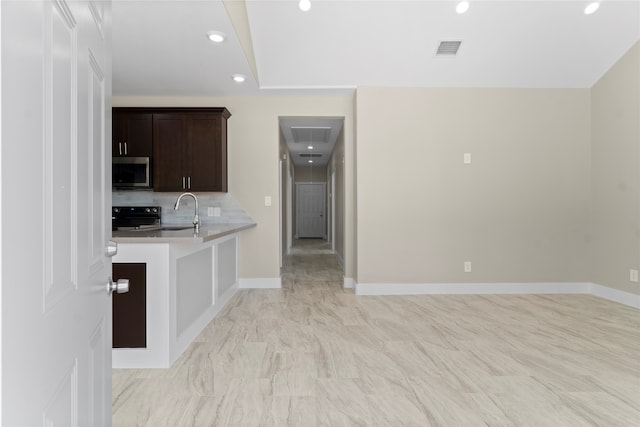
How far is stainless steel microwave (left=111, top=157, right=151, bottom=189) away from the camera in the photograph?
167 inches

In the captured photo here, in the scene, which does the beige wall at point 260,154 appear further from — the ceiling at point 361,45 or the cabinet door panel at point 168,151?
the cabinet door panel at point 168,151

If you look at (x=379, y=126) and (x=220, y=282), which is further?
(x=379, y=126)

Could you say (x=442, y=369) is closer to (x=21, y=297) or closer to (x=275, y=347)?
(x=275, y=347)

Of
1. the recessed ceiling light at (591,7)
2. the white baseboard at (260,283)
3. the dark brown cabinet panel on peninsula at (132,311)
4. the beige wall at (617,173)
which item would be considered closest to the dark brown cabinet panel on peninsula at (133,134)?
the white baseboard at (260,283)

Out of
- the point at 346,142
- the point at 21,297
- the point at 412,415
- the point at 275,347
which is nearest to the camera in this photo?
the point at 21,297

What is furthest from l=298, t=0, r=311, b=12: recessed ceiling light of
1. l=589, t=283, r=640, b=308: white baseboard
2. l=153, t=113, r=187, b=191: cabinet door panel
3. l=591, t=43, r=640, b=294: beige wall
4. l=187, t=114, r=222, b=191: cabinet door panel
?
l=589, t=283, r=640, b=308: white baseboard

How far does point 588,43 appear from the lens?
3773 mm

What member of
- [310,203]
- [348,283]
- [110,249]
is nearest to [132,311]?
[110,249]

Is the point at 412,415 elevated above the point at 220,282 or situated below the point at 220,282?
below

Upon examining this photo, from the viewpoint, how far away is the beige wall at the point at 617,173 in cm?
371

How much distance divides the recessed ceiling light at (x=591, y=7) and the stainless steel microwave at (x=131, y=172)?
482 cm

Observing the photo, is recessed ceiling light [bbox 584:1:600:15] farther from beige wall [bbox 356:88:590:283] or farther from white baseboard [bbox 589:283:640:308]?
white baseboard [bbox 589:283:640:308]

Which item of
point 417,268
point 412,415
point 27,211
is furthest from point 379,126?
point 27,211

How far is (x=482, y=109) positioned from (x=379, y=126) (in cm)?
127
